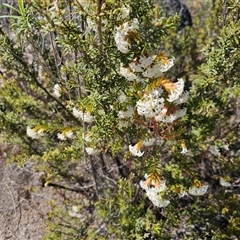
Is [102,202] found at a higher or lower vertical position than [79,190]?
higher

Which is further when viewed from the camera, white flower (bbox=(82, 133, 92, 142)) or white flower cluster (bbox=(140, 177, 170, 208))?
white flower (bbox=(82, 133, 92, 142))

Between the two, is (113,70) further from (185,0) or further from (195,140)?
(185,0)

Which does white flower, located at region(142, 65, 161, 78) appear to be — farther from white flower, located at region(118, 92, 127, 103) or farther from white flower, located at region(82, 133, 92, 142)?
white flower, located at region(82, 133, 92, 142)

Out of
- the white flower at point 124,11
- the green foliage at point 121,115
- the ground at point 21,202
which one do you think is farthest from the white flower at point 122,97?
the ground at point 21,202

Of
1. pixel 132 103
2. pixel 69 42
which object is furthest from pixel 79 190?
pixel 69 42

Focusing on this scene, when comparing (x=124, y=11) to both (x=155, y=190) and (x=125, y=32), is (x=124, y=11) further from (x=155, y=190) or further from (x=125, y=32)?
(x=155, y=190)

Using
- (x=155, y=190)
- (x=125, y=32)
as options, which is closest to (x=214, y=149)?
(x=155, y=190)

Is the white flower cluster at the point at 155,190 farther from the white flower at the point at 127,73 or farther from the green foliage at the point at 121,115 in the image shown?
the white flower at the point at 127,73

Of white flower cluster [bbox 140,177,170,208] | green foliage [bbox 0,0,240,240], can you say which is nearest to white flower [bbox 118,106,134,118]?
green foliage [bbox 0,0,240,240]
